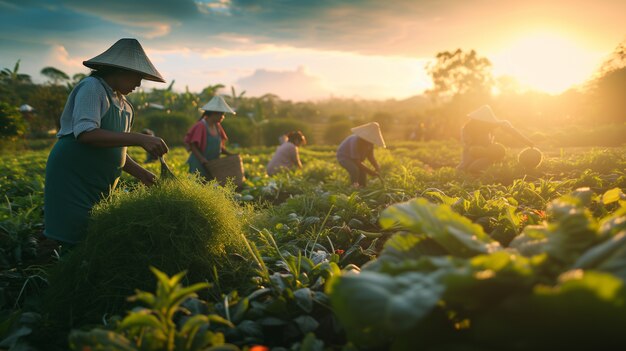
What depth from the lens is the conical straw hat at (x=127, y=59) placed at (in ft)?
7.92

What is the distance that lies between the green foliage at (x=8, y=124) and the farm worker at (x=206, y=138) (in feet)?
40.4

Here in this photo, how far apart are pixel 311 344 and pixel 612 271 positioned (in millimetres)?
817

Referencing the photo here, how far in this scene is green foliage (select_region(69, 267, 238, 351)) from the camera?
1098mm

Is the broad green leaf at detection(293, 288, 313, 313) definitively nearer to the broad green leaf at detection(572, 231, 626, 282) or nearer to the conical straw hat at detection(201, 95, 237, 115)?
the broad green leaf at detection(572, 231, 626, 282)

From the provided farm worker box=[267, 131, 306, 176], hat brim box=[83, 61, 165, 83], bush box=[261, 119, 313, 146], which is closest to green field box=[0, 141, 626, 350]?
hat brim box=[83, 61, 165, 83]

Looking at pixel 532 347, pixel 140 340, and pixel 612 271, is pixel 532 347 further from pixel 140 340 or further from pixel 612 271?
pixel 140 340

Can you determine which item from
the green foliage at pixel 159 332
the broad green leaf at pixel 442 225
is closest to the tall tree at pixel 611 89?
the broad green leaf at pixel 442 225

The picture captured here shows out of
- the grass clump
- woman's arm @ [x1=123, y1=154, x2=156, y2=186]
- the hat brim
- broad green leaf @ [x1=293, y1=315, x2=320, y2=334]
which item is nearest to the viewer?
broad green leaf @ [x1=293, y1=315, x2=320, y2=334]

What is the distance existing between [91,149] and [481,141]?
5.17 metres

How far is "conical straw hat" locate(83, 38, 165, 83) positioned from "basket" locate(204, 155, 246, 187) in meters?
2.46

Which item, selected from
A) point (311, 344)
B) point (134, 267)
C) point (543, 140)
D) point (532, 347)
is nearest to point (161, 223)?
point (134, 267)

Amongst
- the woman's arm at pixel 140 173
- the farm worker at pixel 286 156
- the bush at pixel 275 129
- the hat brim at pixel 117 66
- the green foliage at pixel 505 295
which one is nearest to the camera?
the green foliage at pixel 505 295

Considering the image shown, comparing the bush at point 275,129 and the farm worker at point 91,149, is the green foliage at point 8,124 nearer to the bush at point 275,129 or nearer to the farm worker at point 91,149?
the bush at point 275,129

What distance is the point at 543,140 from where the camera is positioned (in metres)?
6.58
